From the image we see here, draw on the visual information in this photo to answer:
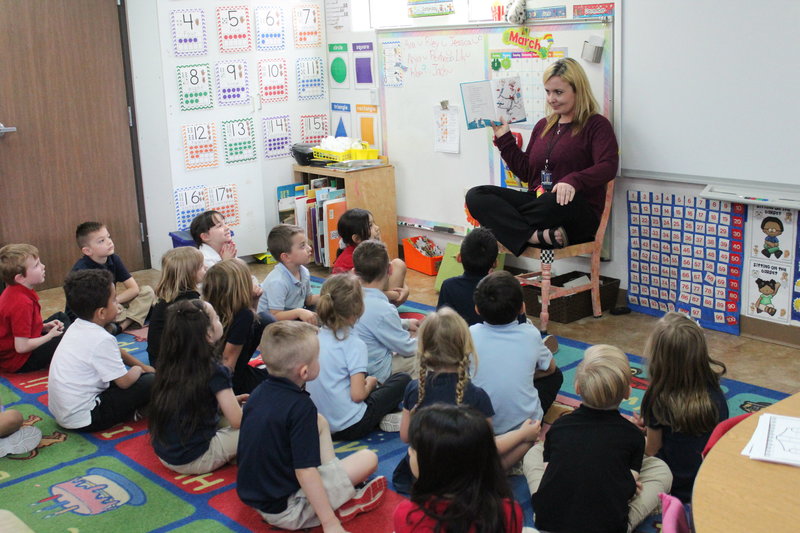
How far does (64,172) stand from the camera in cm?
550

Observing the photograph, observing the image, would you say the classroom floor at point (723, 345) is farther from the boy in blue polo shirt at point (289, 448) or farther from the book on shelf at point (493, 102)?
the boy in blue polo shirt at point (289, 448)

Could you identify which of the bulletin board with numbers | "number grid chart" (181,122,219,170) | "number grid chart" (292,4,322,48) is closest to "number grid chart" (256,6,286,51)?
the bulletin board with numbers

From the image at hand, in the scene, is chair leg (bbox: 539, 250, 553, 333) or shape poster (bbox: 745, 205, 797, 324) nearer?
shape poster (bbox: 745, 205, 797, 324)

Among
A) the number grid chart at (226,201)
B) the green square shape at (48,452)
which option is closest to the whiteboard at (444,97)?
the number grid chart at (226,201)

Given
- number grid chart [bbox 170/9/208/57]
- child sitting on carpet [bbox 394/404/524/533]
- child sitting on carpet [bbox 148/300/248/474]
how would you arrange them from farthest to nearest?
number grid chart [bbox 170/9/208/57]
child sitting on carpet [bbox 148/300/248/474]
child sitting on carpet [bbox 394/404/524/533]

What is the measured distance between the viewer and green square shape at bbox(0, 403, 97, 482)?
3102 millimetres

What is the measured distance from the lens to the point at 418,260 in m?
5.72

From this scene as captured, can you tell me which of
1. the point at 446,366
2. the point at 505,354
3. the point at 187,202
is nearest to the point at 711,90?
the point at 505,354

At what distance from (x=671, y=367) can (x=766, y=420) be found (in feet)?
1.86

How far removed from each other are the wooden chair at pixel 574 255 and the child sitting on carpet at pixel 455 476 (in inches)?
105

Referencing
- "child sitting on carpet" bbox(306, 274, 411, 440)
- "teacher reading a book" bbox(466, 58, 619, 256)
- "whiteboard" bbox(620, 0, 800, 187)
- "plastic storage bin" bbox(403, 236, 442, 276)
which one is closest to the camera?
"child sitting on carpet" bbox(306, 274, 411, 440)

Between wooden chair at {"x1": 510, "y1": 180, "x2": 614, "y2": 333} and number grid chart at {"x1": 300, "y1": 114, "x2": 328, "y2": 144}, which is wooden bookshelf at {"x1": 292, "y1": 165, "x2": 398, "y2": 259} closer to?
number grid chart at {"x1": 300, "y1": 114, "x2": 328, "y2": 144}

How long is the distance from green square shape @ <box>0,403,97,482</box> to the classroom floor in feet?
5.66

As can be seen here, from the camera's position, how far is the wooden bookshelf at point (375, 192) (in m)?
5.77
